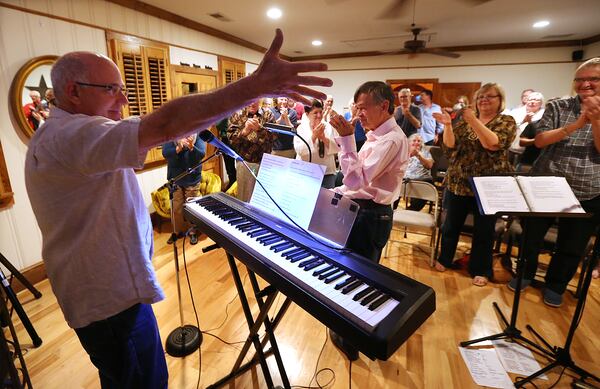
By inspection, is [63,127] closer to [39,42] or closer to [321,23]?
[39,42]

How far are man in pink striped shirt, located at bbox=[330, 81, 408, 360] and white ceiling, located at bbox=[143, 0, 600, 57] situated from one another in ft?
9.42

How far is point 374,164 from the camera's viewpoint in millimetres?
1468

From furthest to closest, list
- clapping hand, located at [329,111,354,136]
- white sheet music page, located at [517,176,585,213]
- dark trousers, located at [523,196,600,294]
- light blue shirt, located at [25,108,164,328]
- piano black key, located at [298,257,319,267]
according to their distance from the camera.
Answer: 1. dark trousers, located at [523,196,600,294]
2. white sheet music page, located at [517,176,585,213]
3. clapping hand, located at [329,111,354,136]
4. piano black key, located at [298,257,319,267]
5. light blue shirt, located at [25,108,164,328]

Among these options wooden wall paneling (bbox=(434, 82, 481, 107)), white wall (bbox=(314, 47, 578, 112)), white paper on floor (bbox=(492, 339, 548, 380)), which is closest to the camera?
white paper on floor (bbox=(492, 339, 548, 380))

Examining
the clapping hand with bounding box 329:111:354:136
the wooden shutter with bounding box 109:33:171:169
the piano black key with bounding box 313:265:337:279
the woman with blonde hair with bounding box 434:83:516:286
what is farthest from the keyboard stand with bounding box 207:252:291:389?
the wooden shutter with bounding box 109:33:171:169

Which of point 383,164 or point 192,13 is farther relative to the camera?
point 192,13

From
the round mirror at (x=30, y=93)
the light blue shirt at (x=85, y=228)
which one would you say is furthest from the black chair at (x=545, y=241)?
the round mirror at (x=30, y=93)

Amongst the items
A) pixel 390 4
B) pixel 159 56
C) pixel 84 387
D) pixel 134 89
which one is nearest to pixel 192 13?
pixel 159 56

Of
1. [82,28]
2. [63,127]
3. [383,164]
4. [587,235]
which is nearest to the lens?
[63,127]

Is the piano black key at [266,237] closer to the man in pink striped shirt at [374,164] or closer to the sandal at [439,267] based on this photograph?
the man in pink striped shirt at [374,164]

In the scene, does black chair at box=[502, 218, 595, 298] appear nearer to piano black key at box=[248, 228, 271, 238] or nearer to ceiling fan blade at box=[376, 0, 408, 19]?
piano black key at box=[248, 228, 271, 238]

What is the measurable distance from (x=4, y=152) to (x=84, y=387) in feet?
6.86

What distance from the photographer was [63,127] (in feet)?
2.32

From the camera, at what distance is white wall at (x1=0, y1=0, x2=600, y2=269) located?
2443mm
